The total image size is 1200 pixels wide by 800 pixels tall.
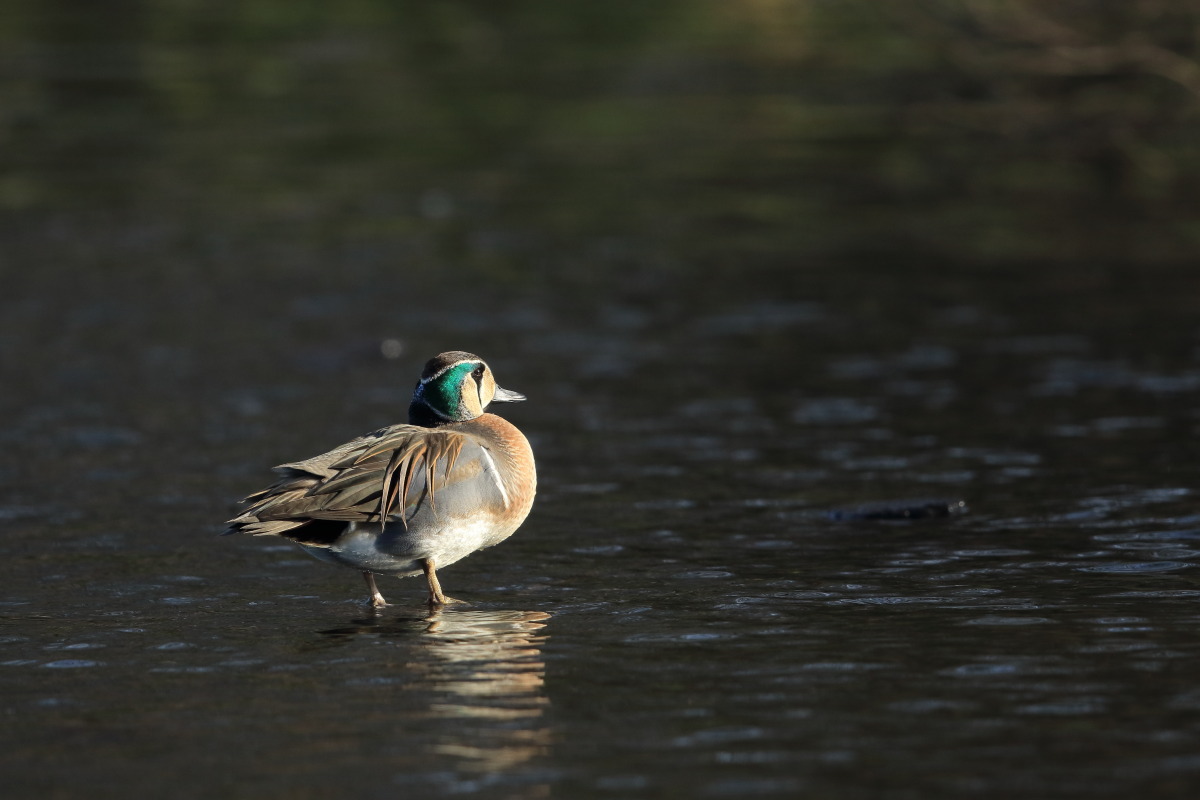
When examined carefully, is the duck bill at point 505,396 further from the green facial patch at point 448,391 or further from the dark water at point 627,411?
the dark water at point 627,411

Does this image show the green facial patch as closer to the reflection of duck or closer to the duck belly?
the duck belly

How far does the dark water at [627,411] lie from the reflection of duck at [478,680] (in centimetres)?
3

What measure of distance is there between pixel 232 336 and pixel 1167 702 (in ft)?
33.7

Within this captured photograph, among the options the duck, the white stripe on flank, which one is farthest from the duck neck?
the white stripe on flank

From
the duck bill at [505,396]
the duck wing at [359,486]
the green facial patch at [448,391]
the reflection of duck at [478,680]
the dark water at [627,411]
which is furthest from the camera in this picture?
the duck bill at [505,396]

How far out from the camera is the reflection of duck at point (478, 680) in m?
6.68

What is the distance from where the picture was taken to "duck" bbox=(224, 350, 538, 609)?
28.4ft

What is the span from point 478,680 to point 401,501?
1354 millimetres

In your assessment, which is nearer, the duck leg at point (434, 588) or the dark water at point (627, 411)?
the dark water at point (627, 411)

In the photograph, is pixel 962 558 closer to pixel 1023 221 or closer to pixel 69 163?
pixel 1023 221

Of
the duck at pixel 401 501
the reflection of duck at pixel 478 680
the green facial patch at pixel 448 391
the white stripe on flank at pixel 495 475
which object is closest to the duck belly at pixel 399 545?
the duck at pixel 401 501

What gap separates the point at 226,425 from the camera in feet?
43.0

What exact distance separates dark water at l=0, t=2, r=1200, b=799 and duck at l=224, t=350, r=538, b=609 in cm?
34

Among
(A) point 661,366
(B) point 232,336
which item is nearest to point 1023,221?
(A) point 661,366
